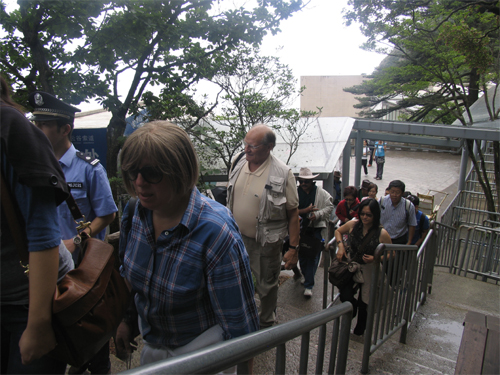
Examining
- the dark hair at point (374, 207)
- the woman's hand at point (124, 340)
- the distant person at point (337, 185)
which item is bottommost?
the distant person at point (337, 185)

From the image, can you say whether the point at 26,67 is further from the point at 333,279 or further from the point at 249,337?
the point at 249,337

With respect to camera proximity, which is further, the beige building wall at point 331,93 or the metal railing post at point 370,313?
the beige building wall at point 331,93

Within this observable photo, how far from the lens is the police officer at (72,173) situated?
2.14 meters

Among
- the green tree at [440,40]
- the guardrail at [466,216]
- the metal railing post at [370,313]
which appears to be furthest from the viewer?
the guardrail at [466,216]

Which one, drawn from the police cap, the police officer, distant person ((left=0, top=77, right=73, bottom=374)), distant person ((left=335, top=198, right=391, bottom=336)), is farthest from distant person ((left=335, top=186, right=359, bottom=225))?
distant person ((left=0, top=77, right=73, bottom=374))

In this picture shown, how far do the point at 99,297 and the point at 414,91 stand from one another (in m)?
15.9

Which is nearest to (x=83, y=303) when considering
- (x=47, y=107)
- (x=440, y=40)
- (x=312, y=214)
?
(x=47, y=107)

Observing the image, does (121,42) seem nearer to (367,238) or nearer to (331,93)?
(367,238)

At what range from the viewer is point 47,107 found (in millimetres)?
2119

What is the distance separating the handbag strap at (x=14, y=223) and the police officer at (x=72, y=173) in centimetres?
90

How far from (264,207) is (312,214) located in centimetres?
148

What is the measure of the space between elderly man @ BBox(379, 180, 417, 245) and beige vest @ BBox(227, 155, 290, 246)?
2.64m

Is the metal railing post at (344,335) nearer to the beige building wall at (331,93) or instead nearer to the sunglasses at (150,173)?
the sunglasses at (150,173)

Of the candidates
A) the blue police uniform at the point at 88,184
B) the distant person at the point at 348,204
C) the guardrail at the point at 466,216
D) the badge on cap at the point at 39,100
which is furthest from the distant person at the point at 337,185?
the badge on cap at the point at 39,100
